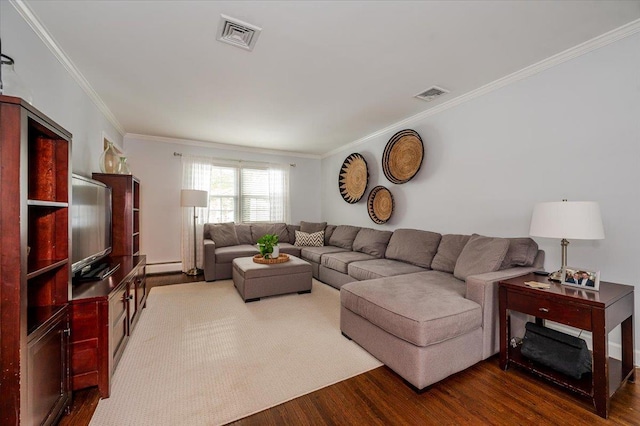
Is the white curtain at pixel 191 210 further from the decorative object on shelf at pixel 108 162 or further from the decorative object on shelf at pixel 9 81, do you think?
the decorative object on shelf at pixel 9 81

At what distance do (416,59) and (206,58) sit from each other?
181 cm

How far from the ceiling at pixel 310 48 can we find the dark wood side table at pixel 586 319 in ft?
6.04

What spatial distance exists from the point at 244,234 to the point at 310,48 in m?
3.83

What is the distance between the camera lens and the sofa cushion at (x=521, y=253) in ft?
7.97

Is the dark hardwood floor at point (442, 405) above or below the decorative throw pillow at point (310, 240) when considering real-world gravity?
below

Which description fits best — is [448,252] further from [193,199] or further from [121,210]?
[193,199]

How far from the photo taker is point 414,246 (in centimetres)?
345

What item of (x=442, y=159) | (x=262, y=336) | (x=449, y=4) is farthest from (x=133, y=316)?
(x=442, y=159)

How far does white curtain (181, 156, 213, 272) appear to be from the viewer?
5.00 m

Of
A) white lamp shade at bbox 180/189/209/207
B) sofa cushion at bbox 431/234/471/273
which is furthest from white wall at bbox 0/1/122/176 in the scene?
sofa cushion at bbox 431/234/471/273

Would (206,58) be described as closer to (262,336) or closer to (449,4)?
(449,4)

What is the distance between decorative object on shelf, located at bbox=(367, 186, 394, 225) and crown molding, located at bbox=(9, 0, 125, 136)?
12.7ft

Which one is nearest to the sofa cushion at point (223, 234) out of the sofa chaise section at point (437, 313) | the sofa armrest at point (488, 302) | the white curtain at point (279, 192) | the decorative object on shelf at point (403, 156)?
the white curtain at point (279, 192)

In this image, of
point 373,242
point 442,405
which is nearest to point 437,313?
point 442,405
